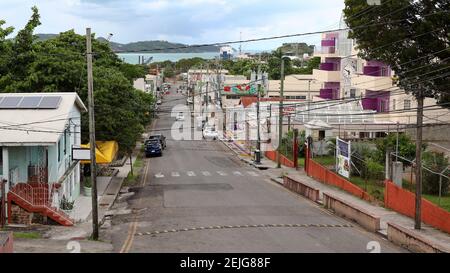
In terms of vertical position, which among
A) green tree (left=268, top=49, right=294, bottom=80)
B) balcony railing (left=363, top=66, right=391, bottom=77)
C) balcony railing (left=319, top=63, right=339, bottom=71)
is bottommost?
balcony railing (left=363, top=66, right=391, bottom=77)

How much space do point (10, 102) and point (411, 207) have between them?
18.9 meters

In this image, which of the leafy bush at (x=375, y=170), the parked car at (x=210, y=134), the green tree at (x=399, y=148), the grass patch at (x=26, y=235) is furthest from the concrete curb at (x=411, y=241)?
the parked car at (x=210, y=134)

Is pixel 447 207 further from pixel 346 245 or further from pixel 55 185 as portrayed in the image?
pixel 55 185

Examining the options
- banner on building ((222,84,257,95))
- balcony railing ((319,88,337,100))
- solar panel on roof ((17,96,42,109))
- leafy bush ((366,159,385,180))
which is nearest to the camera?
solar panel on roof ((17,96,42,109))

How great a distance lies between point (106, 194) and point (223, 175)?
11.8m

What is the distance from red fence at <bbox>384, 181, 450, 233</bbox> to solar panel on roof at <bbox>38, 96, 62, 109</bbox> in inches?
631

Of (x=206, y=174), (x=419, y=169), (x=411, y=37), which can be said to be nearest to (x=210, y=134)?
(x=206, y=174)

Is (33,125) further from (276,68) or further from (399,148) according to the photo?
(276,68)

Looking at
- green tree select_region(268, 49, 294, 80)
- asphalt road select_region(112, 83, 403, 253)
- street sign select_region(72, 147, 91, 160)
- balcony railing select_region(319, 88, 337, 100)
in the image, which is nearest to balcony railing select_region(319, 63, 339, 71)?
balcony railing select_region(319, 88, 337, 100)

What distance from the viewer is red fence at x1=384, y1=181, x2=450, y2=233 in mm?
23938

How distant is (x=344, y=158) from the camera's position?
37.7 m

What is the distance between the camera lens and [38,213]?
82.2ft

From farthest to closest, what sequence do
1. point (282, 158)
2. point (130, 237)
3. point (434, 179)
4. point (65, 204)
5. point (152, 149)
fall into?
point (152, 149) → point (282, 158) → point (434, 179) → point (65, 204) → point (130, 237)

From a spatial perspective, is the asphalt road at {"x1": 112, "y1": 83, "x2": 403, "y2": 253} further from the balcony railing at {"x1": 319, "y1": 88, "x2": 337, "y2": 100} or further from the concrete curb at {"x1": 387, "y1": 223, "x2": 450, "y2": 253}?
the balcony railing at {"x1": 319, "y1": 88, "x2": 337, "y2": 100}
